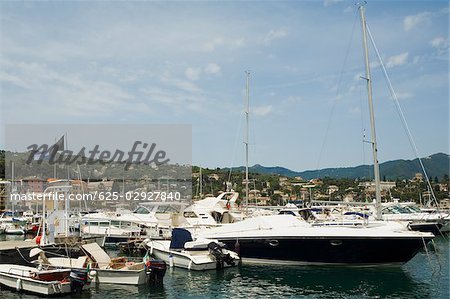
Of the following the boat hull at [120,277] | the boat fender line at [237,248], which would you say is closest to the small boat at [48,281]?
the boat hull at [120,277]

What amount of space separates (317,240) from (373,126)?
830 centimetres

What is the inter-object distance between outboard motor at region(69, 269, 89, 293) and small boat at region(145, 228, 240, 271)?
6828mm

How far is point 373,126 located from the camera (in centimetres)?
2780

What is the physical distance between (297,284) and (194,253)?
6.14 meters

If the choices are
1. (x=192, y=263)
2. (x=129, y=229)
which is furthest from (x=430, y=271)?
(x=129, y=229)

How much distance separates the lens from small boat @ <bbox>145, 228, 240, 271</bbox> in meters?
23.6

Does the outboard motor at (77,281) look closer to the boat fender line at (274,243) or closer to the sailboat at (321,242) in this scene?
the sailboat at (321,242)

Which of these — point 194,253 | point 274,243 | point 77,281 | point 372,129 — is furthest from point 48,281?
point 372,129

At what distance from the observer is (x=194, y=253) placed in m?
24.4

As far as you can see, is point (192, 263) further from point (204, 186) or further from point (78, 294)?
point (204, 186)

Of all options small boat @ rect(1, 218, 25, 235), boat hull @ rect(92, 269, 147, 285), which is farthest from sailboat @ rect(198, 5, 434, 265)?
small boat @ rect(1, 218, 25, 235)

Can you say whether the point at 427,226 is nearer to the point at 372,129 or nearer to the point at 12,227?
the point at 372,129

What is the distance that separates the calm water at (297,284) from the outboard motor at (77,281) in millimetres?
399

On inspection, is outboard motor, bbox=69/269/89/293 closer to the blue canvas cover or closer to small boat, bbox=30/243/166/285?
small boat, bbox=30/243/166/285
